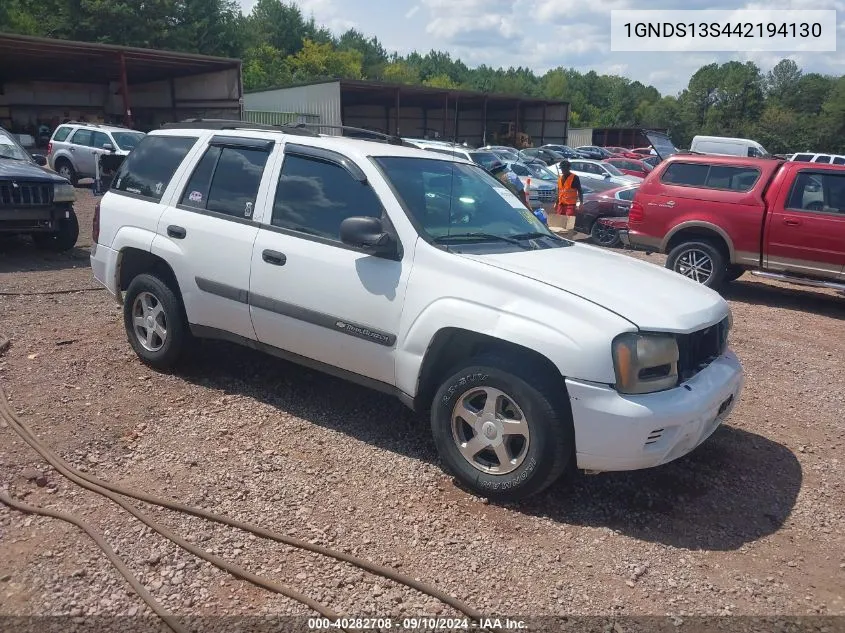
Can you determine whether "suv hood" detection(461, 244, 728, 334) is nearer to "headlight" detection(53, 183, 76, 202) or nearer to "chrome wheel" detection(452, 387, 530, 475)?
"chrome wheel" detection(452, 387, 530, 475)

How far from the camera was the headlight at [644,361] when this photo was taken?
326cm

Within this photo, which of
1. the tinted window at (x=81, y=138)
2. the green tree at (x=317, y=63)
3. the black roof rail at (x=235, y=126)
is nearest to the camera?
the black roof rail at (x=235, y=126)

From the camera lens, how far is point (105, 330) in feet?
20.5

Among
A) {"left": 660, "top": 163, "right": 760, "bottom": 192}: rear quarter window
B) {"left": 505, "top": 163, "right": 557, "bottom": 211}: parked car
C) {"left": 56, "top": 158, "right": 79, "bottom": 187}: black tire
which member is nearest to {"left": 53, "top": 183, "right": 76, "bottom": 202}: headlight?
{"left": 660, "top": 163, "right": 760, "bottom": 192}: rear quarter window

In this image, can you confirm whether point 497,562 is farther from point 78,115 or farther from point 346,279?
point 78,115

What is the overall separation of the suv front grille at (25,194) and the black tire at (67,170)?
11389 mm

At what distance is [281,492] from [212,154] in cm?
251

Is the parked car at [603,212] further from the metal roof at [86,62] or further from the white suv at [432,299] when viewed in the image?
the metal roof at [86,62]

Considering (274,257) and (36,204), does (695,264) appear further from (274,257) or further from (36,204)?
(36,204)

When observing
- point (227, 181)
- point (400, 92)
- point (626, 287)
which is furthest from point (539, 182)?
point (400, 92)

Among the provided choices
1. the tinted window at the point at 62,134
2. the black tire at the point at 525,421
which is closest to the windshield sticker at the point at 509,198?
the black tire at the point at 525,421

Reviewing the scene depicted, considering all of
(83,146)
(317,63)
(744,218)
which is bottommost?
(744,218)

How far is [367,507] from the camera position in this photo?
11.7 feet

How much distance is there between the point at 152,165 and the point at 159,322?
3.93ft
